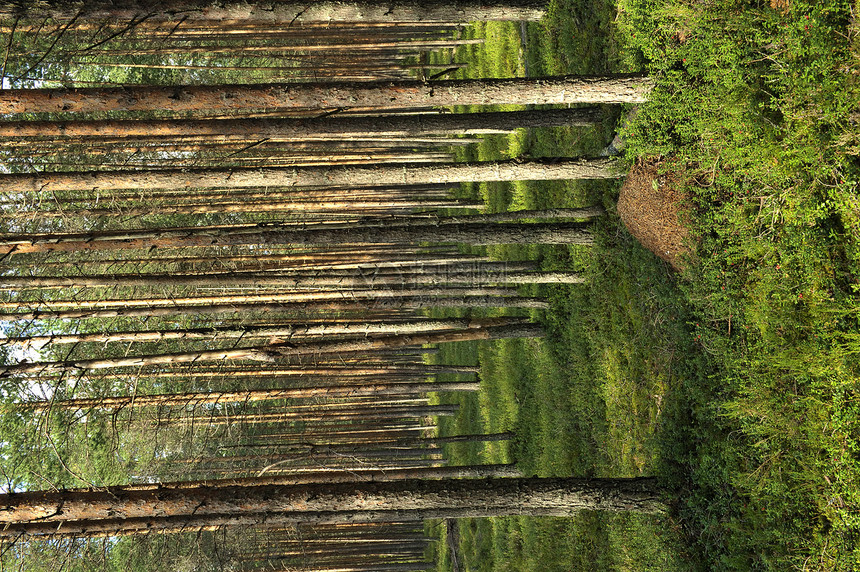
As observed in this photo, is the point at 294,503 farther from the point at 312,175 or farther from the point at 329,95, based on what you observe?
the point at 329,95

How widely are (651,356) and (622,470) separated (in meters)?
2.12

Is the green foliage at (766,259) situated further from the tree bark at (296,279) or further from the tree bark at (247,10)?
the tree bark at (296,279)

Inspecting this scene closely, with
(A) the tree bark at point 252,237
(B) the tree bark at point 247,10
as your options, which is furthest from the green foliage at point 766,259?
(A) the tree bark at point 252,237

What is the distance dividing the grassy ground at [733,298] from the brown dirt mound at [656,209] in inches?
9.0

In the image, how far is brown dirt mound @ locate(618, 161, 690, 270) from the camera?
7625 mm

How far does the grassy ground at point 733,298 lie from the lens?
5.39m

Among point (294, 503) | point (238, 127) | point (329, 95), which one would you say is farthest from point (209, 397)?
point (329, 95)

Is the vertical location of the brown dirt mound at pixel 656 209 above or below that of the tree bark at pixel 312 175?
below

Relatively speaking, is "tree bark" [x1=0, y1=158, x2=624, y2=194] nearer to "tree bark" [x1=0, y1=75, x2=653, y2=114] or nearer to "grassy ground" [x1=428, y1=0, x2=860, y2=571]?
"tree bark" [x1=0, y1=75, x2=653, y2=114]

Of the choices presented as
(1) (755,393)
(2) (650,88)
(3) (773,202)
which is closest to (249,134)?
(2) (650,88)

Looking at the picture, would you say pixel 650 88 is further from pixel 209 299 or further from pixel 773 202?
pixel 209 299

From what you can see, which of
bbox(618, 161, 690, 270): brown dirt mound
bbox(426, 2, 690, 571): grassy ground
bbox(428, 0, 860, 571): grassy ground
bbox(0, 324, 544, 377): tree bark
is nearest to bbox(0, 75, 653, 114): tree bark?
bbox(428, 0, 860, 571): grassy ground

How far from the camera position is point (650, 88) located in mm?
7043

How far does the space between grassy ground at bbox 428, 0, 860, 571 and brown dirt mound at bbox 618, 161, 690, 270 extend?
0.23 metres
